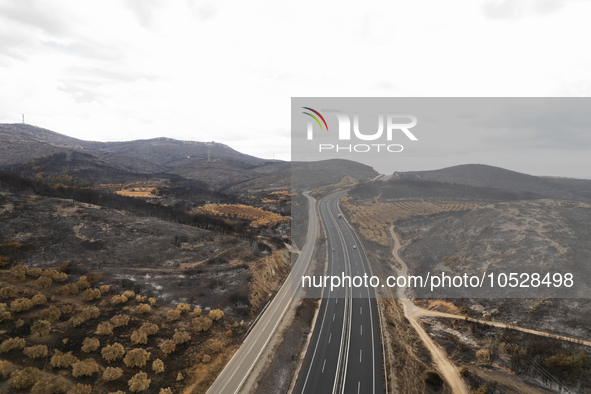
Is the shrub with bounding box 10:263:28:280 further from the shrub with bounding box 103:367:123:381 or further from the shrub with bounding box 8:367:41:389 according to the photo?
the shrub with bounding box 103:367:123:381

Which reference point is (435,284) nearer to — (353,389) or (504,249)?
(504,249)

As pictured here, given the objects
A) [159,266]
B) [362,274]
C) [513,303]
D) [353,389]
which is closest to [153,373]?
[353,389]

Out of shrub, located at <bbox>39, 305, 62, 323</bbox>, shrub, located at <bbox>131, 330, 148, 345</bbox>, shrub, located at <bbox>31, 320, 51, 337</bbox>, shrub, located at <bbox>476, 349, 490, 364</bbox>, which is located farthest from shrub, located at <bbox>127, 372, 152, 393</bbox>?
shrub, located at <bbox>476, 349, 490, 364</bbox>

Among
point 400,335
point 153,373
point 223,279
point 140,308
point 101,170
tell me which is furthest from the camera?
point 101,170

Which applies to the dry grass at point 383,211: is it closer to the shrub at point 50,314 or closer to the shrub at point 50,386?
the shrub at point 50,314

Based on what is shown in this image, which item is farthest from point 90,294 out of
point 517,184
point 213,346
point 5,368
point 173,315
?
point 517,184

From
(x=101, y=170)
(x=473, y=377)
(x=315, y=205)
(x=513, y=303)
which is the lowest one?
(x=473, y=377)
